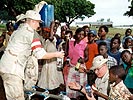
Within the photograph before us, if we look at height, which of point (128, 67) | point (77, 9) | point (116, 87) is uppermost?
point (77, 9)

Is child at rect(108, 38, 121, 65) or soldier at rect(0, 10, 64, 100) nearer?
soldier at rect(0, 10, 64, 100)

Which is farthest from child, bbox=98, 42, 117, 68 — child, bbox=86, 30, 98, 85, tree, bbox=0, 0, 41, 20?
tree, bbox=0, 0, 41, 20

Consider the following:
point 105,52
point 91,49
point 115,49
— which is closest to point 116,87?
point 105,52

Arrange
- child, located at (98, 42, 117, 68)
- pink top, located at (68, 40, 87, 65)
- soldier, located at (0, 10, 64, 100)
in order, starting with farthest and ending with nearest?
pink top, located at (68, 40, 87, 65) < child, located at (98, 42, 117, 68) < soldier, located at (0, 10, 64, 100)

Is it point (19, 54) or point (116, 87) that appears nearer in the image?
point (116, 87)

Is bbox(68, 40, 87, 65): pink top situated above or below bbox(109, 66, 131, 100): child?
above

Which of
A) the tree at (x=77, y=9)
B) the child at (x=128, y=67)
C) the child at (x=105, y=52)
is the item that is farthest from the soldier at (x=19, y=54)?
the tree at (x=77, y=9)

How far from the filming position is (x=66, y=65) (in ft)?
26.3

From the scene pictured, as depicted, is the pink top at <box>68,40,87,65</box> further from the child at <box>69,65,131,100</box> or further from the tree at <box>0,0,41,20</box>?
the tree at <box>0,0,41,20</box>

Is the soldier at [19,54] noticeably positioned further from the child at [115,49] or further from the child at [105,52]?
the child at [115,49]

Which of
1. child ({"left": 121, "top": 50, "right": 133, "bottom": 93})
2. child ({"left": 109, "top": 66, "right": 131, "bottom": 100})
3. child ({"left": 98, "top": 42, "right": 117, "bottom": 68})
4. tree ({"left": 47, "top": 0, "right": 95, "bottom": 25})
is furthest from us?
tree ({"left": 47, "top": 0, "right": 95, "bottom": 25})

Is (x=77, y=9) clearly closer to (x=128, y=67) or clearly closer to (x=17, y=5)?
(x=17, y=5)

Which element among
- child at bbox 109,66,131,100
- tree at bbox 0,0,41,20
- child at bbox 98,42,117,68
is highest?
tree at bbox 0,0,41,20

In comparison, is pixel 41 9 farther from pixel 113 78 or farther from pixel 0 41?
pixel 0 41
